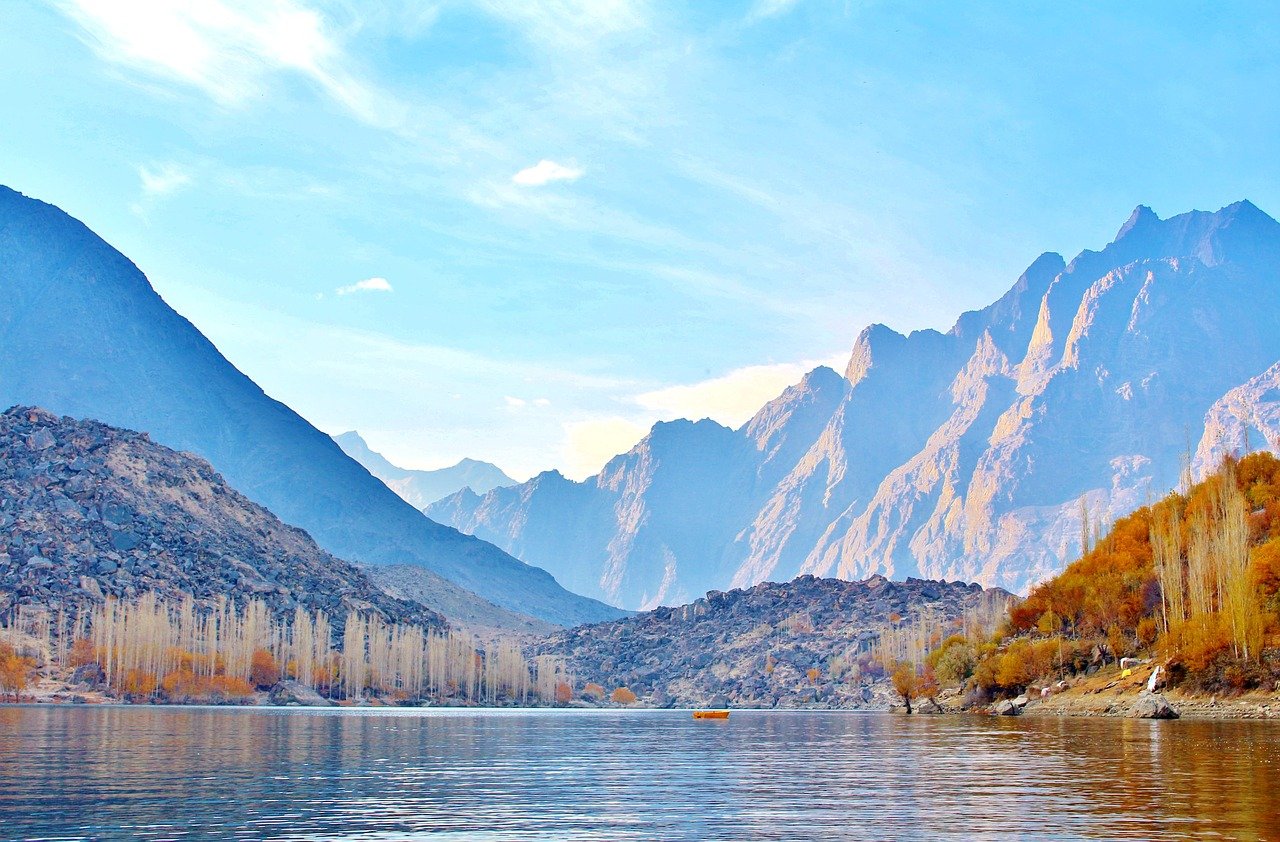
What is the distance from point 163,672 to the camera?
7308 inches

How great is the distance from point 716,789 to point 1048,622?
110 metres

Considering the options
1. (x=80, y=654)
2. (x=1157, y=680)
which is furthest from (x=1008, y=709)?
(x=80, y=654)

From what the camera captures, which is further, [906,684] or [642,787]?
[906,684]

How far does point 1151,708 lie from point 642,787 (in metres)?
70.8

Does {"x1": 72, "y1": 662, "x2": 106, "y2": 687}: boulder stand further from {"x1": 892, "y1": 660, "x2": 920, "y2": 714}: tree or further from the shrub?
{"x1": 892, "y1": 660, "x2": 920, "y2": 714}: tree

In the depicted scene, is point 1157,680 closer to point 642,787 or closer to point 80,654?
point 642,787

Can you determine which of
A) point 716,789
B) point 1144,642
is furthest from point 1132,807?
point 1144,642

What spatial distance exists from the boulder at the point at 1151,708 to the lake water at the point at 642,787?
49.0 ft

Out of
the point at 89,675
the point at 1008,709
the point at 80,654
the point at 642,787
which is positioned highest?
the point at 80,654

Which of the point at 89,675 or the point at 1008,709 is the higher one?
the point at 89,675

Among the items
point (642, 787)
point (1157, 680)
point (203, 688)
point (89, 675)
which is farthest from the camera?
point (203, 688)

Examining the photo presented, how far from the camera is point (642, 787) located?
5228 centimetres

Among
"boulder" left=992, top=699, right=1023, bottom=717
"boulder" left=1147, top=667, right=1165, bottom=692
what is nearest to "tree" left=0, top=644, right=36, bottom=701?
"boulder" left=992, top=699, right=1023, bottom=717

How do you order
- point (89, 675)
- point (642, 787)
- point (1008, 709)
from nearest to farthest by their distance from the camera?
1. point (642, 787)
2. point (1008, 709)
3. point (89, 675)
